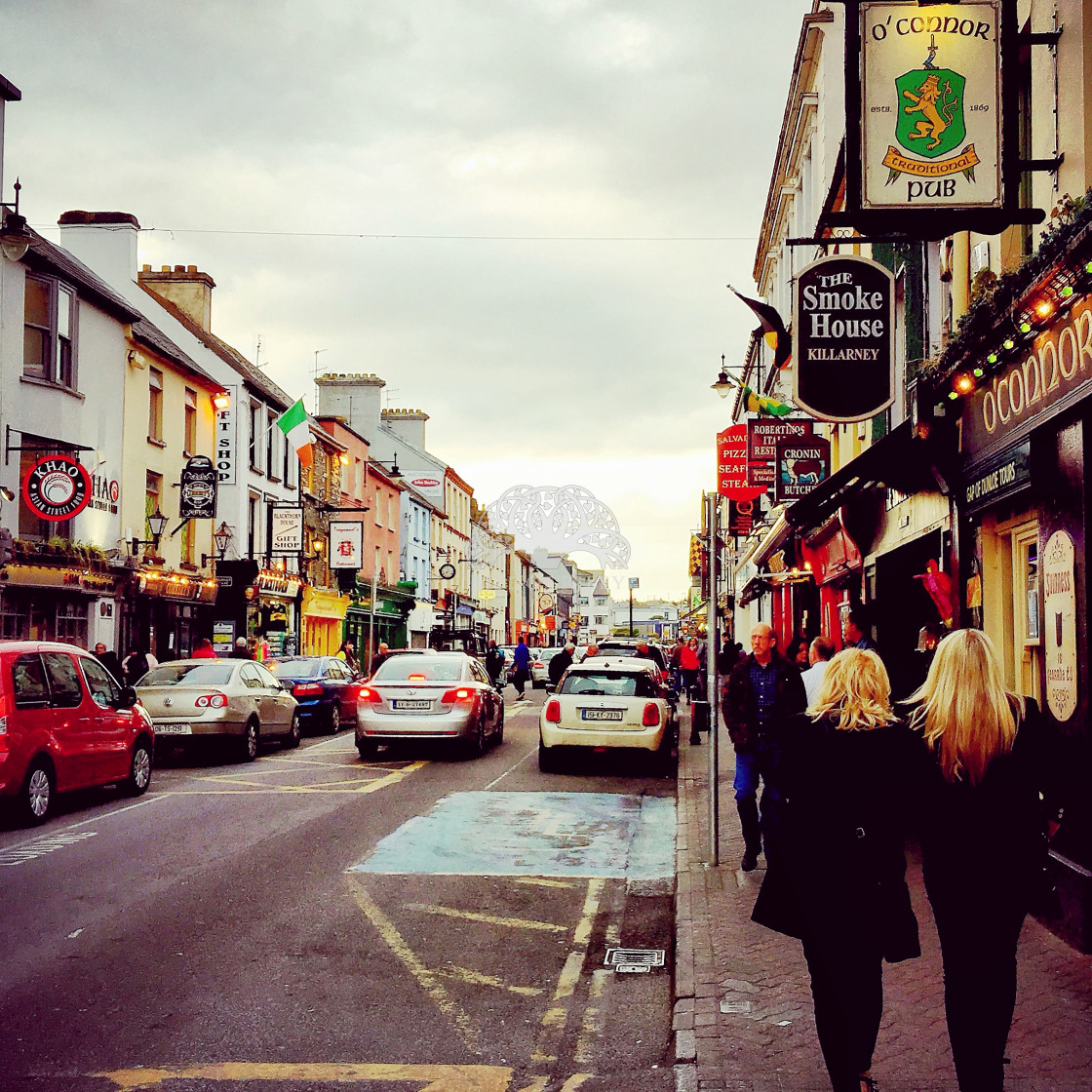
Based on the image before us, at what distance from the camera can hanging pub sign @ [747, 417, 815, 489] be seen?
2223 cm

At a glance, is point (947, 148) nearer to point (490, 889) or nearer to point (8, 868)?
point (490, 889)

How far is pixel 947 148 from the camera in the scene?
805cm

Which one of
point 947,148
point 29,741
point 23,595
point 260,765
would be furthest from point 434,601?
point 947,148

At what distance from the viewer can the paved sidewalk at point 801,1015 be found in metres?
4.96

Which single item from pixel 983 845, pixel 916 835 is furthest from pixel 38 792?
pixel 983 845

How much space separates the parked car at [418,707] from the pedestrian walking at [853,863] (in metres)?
13.5

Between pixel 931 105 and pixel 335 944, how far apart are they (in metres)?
6.49

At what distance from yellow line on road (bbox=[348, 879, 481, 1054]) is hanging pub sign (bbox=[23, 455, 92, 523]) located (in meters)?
14.4

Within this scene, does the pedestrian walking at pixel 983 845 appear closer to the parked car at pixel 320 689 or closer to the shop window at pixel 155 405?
the parked car at pixel 320 689

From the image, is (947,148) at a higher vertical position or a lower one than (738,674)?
higher

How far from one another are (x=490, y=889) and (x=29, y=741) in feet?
16.5

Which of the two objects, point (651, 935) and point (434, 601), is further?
point (434, 601)

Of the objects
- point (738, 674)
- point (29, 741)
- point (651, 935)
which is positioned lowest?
point (651, 935)

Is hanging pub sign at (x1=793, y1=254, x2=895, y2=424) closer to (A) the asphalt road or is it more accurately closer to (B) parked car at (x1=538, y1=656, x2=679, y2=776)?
(A) the asphalt road
